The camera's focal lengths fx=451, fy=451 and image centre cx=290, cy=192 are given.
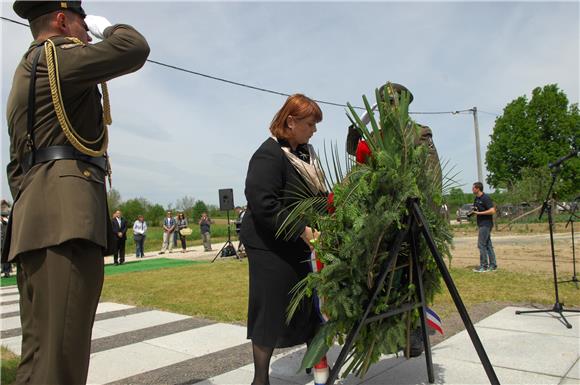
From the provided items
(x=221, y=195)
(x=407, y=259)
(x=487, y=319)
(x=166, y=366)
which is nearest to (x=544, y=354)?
(x=487, y=319)

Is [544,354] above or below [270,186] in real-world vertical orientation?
below

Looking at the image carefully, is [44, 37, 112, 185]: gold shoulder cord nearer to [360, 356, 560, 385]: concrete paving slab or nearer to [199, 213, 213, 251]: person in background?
[360, 356, 560, 385]: concrete paving slab

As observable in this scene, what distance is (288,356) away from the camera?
3.91m

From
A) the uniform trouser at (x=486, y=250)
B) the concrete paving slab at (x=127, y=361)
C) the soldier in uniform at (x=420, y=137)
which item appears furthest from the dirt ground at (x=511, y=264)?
the concrete paving slab at (x=127, y=361)

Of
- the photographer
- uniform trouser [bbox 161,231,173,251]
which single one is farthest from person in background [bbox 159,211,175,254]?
the photographer

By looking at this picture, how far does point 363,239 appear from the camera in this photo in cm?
230

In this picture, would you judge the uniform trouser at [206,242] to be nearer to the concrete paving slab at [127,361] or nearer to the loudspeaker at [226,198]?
the loudspeaker at [226,198]

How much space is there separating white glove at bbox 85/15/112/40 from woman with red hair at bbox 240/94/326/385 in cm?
108

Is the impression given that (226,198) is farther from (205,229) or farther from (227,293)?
(227,293)

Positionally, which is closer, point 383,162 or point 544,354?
point 383,162

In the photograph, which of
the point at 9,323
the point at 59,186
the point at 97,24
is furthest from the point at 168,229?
the point at 59,186

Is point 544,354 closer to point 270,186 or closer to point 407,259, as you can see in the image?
point 407,259

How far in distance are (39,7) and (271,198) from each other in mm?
1468

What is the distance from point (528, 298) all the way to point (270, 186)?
16.1ft
